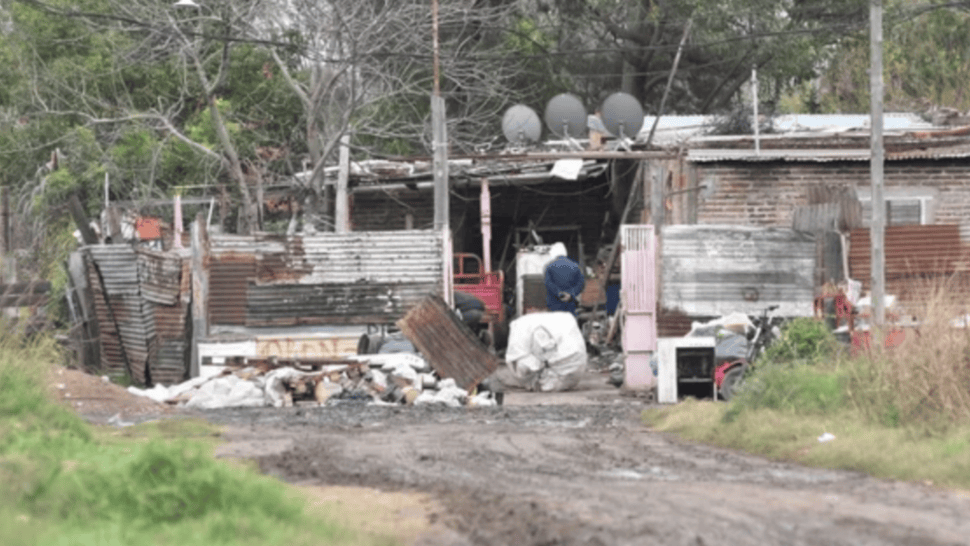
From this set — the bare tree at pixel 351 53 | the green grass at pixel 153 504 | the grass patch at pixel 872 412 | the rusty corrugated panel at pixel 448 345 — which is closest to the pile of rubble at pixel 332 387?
the rusty corrugated panel at pixel 448 345

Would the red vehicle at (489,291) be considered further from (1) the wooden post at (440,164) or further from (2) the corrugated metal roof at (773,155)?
(2) the corrugated metal roof at (773,155)

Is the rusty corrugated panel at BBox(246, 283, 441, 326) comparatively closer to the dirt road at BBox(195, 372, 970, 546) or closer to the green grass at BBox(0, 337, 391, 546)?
the dirt road at BBox(195, 372, 970, 546)

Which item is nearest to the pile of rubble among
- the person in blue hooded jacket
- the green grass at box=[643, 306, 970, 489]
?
the green grass at box=[643, 306, 970, 489]

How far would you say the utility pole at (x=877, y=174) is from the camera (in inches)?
701

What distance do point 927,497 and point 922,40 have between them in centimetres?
3306

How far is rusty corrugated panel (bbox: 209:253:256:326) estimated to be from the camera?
73.7ft

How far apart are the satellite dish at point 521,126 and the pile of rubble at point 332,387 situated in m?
11.1

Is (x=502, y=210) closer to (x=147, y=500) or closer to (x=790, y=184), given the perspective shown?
(x=790, y=184)

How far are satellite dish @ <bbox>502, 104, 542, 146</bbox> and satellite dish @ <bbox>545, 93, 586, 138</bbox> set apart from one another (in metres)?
0.40

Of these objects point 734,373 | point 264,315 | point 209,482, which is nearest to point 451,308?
point 264,315

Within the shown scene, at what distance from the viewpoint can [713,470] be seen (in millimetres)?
11047

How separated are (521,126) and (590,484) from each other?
2159cm

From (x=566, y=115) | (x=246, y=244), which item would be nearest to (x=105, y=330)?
(x=246, y=244)

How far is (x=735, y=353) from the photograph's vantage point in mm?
19219
